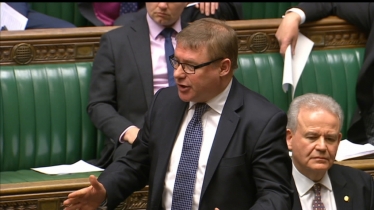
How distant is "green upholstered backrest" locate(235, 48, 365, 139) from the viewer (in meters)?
3.87

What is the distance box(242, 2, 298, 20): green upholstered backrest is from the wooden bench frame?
935 mm

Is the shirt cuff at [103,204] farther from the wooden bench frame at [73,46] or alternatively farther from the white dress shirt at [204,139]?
the wooden bench frame at [73,46]

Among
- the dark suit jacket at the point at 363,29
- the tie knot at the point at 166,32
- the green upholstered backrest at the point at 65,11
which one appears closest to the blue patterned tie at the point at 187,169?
the tie knot at the point at 166,32

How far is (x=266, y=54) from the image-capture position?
12.9 feet

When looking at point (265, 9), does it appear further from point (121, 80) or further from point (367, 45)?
point (121, 80)

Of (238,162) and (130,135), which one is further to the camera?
(130,135)

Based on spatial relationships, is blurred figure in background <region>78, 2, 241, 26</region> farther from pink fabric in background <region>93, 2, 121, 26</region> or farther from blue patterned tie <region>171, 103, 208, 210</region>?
blue patterned tie <region>171, 103, 208, 210</region>

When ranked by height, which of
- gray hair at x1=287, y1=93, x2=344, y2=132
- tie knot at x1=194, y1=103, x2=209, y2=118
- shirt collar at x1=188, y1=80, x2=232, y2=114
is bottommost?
gray hair at x1=287, y1=93, x2=344, y2=132

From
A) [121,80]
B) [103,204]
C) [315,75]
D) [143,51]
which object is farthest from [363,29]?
[103,204]

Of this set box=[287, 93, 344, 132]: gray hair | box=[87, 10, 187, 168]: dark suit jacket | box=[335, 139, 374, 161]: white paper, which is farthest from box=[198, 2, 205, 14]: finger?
box=[287, 93, 344, 132]: gray hair

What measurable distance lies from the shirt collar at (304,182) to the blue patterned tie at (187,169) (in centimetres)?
55

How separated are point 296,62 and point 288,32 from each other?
6.3 inches

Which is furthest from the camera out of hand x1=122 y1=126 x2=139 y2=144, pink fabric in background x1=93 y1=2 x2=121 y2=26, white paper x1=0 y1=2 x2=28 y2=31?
pink fabric in background x1=93 y1=2 x2=121 y2=26

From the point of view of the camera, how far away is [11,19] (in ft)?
12.9
